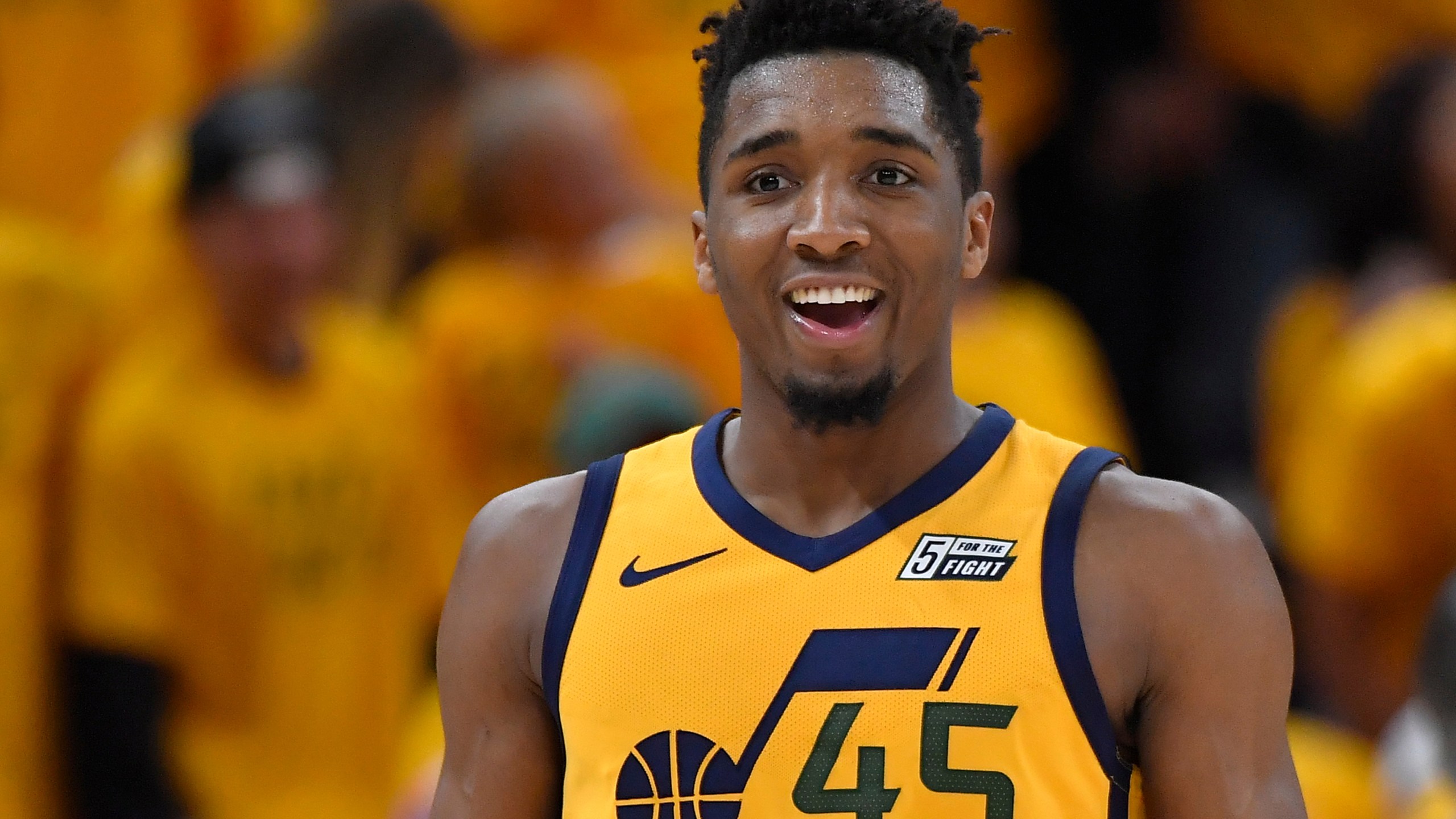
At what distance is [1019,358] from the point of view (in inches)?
196

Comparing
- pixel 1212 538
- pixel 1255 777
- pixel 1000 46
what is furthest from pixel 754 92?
pixel 1000 46

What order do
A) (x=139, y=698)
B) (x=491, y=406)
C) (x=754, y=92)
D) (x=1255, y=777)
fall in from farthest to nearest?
1. (x=491, y=406)
2. (x=139, y=698)
3. (x=754, y=92)
4. (x=1255, y=777)

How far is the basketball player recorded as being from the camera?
84.4 inches

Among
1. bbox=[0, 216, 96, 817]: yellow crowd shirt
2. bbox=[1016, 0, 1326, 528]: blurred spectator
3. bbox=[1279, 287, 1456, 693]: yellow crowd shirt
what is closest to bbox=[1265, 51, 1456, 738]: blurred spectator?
bbox=[1279, 287, 1456, 693]: yellow crowd shirt

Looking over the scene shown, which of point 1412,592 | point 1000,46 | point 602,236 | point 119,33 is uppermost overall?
point 1000,46

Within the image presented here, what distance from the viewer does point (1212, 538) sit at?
7.14 feet

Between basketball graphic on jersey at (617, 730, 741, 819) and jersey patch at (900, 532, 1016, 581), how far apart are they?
27 centimetres

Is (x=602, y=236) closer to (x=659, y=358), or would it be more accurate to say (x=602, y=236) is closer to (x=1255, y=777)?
(x=659, y=358)

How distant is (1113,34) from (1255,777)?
15.5ft

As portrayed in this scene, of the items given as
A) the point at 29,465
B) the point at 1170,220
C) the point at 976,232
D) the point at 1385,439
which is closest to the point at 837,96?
the point at 976,232

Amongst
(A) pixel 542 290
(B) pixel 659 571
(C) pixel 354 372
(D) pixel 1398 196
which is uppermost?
(D) pixel 1398 196

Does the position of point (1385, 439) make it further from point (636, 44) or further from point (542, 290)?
point (636, 44)

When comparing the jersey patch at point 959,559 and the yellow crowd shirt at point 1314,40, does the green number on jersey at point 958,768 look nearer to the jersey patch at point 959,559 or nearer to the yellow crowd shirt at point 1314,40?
the jersey patch at point 959,559

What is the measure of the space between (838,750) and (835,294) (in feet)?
1.48
